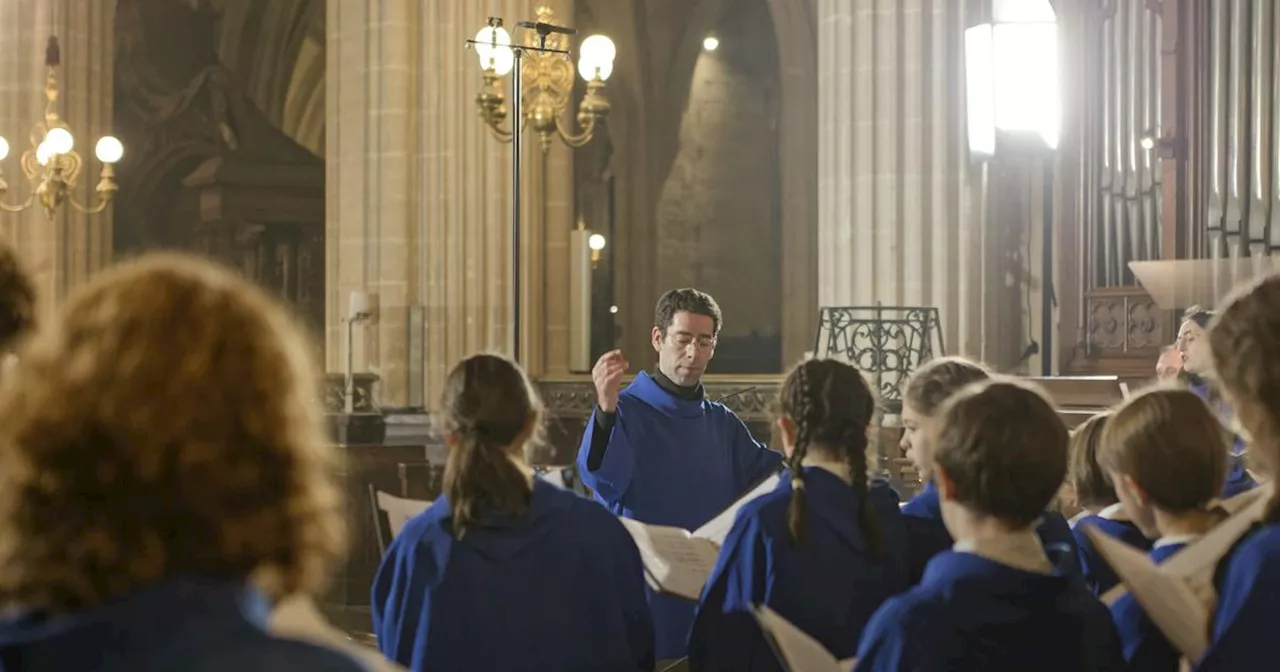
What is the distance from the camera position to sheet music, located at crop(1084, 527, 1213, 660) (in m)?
2.14

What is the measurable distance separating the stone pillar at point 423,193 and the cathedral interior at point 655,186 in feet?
0.07

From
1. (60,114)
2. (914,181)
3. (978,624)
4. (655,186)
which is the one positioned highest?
(60,114)

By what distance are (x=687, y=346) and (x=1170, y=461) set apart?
7.47ft

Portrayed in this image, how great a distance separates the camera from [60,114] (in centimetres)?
1247

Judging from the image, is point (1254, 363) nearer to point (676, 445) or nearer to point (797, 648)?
point (797, 648)

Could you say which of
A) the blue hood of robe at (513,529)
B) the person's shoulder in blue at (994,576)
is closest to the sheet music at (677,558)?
the blue hood of robe at (513,529)

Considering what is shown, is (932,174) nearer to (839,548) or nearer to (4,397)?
(839,548)

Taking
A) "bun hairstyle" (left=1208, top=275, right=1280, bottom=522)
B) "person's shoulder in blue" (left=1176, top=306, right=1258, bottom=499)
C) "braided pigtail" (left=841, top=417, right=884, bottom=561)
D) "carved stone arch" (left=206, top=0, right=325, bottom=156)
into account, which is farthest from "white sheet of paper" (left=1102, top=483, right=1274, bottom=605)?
"carved stone arch" (left=206, top=0, right=325, bottom=156)

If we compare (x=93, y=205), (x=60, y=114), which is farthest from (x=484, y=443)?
(x=93, y=205)

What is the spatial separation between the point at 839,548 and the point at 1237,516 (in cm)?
75

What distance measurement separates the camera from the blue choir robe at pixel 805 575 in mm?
2777

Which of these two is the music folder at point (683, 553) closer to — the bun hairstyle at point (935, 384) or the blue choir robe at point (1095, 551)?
the bun hairstyle at point (935, 384)

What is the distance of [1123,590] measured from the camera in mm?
2604

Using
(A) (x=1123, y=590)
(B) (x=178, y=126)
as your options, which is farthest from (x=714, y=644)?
(B) (x=178, y=126)
